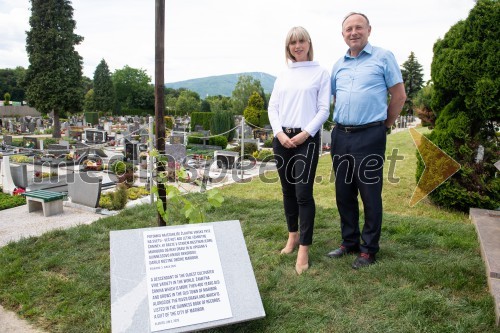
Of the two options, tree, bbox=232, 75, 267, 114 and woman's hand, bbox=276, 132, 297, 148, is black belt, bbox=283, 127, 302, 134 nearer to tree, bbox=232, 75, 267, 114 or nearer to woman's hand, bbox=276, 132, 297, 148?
woman's hand, bbox=276, 132, 297, 148

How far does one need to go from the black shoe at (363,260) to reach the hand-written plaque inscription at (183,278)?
4.50 ft

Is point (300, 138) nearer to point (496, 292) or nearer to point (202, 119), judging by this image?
point (496, 292)

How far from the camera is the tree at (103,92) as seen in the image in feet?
177

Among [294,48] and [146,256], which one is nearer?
[146,256]

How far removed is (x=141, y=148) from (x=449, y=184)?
1033cm

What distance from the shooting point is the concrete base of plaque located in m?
2.30

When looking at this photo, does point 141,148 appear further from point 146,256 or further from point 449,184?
point 146,256

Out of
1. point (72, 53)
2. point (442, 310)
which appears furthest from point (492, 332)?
point (72, 53)

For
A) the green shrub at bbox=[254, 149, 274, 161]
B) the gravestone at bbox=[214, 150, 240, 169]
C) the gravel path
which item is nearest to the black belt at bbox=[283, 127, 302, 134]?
the gravel path

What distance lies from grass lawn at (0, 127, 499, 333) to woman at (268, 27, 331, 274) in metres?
0.42

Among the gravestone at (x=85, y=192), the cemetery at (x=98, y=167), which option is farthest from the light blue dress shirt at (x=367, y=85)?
the gravestone at (x=85, y=192)

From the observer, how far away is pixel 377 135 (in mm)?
3162

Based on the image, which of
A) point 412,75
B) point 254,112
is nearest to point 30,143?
point 254,112

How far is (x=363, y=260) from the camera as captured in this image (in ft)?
11.0
